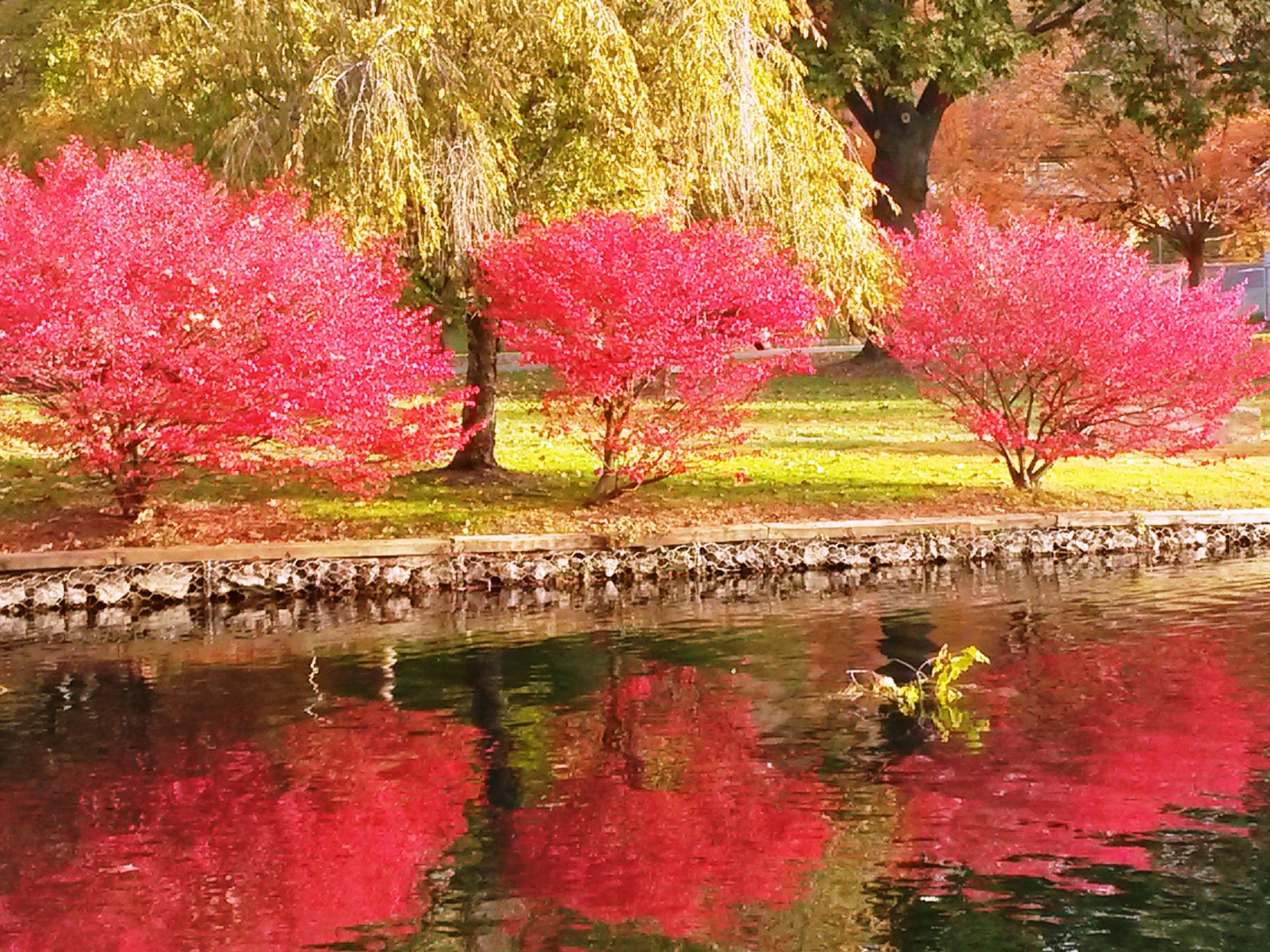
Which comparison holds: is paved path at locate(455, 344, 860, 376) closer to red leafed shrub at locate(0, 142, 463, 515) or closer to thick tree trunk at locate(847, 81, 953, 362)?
thick tree trunk at locate(847, 81, 953, 362)

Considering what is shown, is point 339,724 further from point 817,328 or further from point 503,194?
point 817,328

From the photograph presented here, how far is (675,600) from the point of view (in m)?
18.8

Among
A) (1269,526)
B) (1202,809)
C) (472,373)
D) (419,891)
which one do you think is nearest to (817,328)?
(472,373)

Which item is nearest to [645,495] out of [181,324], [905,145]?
[181,324]

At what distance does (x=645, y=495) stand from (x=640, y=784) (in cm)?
1039

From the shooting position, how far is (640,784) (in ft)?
37.4

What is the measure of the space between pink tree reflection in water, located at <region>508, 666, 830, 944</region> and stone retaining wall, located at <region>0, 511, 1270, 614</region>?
241 inches

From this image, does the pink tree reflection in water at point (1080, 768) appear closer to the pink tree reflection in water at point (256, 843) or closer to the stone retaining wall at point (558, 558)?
the pink tree reflection in water at point (256, 843)

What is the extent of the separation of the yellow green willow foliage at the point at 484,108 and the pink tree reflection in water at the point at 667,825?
8524 millimetres

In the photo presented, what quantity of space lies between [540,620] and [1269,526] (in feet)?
28.7

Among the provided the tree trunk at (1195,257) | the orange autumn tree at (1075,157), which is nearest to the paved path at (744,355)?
the orange autumn tree at (1075,157)

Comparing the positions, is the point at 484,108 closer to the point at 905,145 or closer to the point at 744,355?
the point at 905,145

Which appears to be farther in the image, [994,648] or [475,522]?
[475,522]

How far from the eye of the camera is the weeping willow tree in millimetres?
20266
